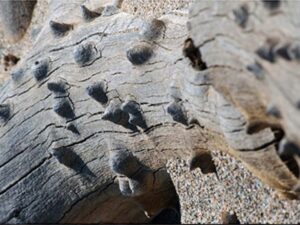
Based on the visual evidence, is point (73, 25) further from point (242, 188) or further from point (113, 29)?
point (242, 188)

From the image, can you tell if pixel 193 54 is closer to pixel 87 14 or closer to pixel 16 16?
pixel 87 14

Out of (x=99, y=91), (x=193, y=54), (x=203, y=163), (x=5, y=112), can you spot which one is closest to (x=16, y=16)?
(x=5, y=112)

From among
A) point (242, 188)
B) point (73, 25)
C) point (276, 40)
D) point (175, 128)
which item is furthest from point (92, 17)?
point (276, 40)

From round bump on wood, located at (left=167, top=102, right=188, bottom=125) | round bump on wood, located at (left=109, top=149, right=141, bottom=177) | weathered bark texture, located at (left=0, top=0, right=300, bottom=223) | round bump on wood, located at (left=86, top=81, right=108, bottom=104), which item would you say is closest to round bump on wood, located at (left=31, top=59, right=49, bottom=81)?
weathered bark texture, located at (left=0, top=0, right=300, bottom=223)

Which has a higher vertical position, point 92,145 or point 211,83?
point 211,83

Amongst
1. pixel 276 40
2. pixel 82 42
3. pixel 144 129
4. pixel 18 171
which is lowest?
pixel 18 171

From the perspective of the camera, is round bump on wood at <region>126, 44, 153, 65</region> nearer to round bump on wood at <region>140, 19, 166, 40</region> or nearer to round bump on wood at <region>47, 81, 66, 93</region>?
round bump on wood at <region>140, 19, 166, 40</region>
